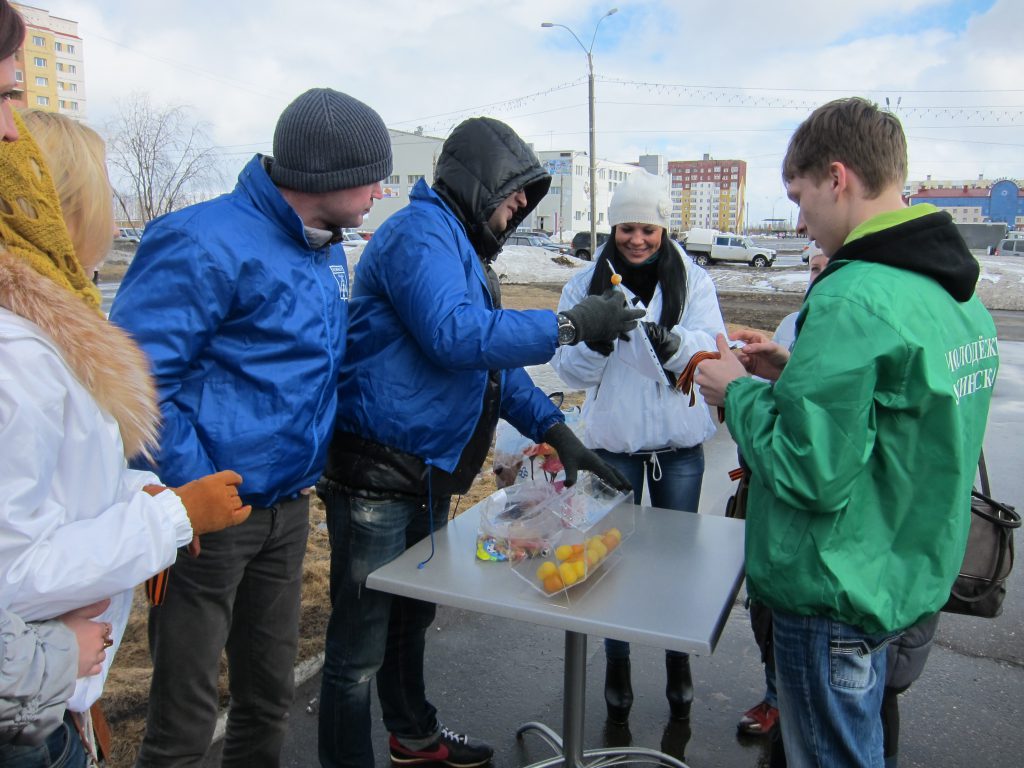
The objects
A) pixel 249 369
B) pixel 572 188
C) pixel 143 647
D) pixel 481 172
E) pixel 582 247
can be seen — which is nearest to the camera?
pixel 249 369

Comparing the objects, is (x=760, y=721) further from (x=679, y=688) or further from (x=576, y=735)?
(x=576, y=735)

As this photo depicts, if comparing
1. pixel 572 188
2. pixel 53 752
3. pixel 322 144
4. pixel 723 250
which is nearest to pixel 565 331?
pixel 322 144

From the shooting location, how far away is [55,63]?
71750 mm

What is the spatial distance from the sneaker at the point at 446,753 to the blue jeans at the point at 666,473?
0.59 meters

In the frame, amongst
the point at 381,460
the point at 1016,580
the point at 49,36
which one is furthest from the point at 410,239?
the point at 49,36

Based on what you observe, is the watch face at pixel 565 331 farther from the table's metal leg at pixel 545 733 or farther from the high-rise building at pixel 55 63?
the high-rise building at pixel 55 63

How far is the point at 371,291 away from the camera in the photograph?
2.10 m

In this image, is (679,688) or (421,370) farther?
(679,688)

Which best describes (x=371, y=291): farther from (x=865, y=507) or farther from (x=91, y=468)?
(x=865, y=507)

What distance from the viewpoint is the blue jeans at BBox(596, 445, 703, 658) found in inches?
110

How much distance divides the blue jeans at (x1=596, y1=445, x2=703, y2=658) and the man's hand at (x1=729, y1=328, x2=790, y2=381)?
63cm

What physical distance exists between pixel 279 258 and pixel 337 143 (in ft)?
1.06

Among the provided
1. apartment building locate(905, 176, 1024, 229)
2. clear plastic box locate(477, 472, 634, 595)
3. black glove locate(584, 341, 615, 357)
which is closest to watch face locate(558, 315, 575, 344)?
black glove locate(584, 341, 615, 357)

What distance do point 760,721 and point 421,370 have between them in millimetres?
1818
